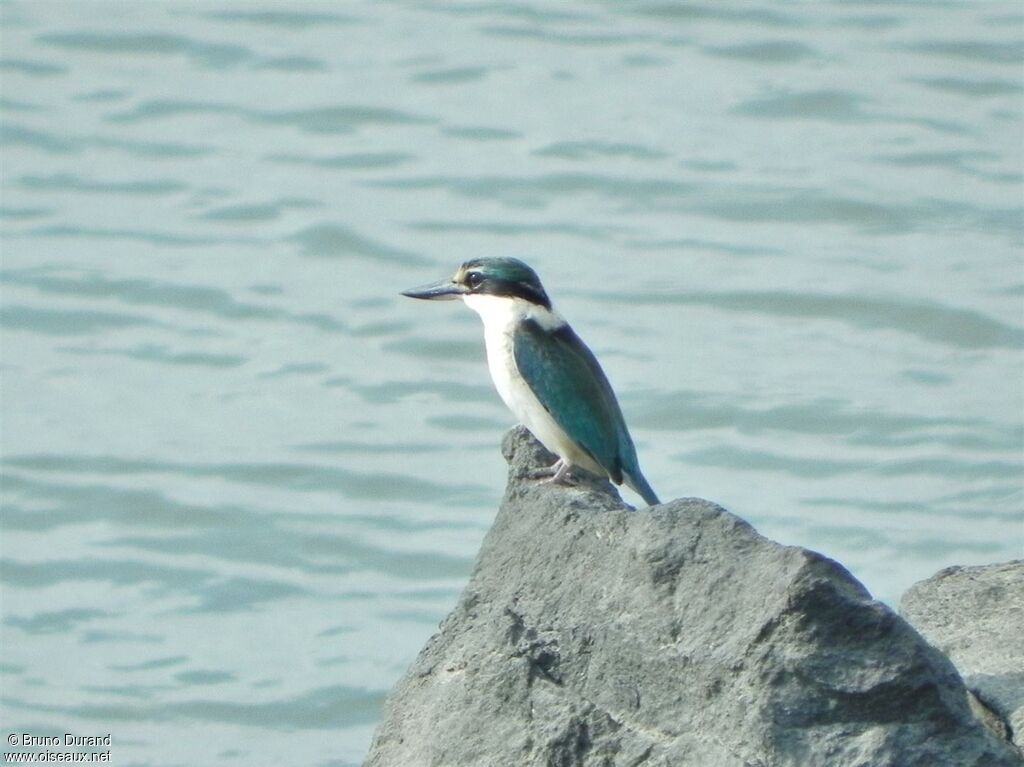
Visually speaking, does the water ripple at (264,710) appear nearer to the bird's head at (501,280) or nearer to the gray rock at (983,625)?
the bird's head at (501,280)

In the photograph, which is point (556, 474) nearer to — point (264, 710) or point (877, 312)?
point (264, 710)

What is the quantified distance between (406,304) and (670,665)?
7837 mm

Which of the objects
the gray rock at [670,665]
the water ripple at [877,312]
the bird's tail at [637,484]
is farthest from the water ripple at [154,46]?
the gray rock at [670,665]

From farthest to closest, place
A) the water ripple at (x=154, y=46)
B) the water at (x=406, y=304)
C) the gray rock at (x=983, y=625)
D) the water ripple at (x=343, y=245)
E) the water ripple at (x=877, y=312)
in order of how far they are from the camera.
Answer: the water ripple at (x=154, y=46) < the water ripple at (x=343, y=245) < the water ripple at (x=877, y=312) < the water at (x=406, y=304) < the gray rock at (x=983, y=625)

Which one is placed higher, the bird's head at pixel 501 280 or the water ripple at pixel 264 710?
the bird's head at pixel 501 280

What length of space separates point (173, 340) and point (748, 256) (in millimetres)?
3463

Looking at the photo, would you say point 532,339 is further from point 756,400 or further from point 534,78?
point 534,78

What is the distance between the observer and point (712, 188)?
1245 cm

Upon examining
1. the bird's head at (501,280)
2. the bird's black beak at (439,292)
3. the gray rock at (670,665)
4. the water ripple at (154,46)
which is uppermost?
the water ripple at (154,46)

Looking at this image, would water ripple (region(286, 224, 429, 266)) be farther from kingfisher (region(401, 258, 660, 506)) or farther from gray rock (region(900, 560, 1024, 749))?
gray rock (region(900, 560, 1024, 749))

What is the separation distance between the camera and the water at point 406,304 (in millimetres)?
9055

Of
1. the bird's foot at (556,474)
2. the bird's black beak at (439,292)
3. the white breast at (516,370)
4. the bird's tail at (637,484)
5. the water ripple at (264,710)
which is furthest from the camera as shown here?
the water ripple at (264,710)

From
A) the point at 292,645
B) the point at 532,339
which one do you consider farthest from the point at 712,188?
the point at 532,339

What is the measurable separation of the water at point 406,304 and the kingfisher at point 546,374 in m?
2.79
